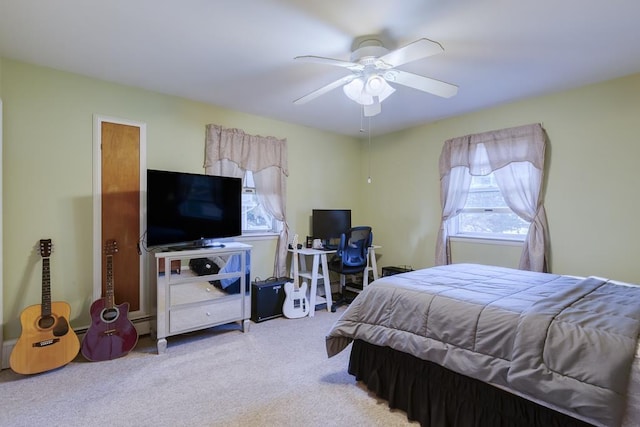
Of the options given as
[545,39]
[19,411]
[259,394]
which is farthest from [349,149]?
[19,411]

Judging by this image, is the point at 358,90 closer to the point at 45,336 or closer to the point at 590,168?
the point at 590,168

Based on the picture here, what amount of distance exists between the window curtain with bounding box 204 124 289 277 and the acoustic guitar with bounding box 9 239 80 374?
5.54 ft

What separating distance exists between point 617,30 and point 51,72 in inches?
164

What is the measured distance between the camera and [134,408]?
1.95 meters

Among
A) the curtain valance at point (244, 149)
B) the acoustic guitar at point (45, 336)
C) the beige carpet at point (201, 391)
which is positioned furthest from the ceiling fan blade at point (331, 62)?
the acoustic guitar at point (45, 336)

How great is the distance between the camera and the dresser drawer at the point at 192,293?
9.25ft

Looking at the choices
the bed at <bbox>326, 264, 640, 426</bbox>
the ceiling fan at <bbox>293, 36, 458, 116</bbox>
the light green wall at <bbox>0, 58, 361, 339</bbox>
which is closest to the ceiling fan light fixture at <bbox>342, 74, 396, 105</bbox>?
the ceiling fan at <bbox>293, 36, 458, 116</bbox>

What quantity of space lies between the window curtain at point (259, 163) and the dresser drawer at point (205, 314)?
0.91 meters

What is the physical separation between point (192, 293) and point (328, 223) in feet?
6.62

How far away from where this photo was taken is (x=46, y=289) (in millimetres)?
2484

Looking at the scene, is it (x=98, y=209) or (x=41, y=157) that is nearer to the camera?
(x=41, y=157)

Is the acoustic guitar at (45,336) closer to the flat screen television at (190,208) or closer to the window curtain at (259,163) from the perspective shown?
the flat screen television at (190,208)

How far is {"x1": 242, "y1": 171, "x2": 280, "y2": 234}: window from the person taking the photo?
388cm

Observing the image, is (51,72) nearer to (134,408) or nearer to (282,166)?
(282,166)
